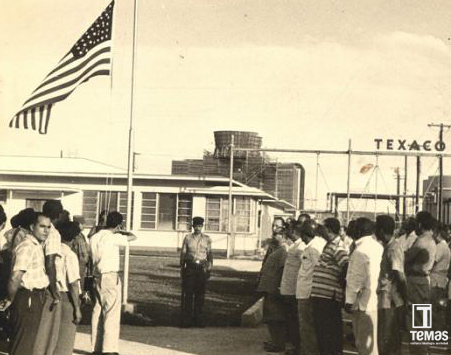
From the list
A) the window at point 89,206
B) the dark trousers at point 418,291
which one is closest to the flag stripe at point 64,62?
the dark trousers at point 418,291

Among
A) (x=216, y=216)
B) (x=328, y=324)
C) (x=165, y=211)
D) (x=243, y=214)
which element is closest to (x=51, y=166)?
(x=165, y=211)

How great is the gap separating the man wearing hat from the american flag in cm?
299

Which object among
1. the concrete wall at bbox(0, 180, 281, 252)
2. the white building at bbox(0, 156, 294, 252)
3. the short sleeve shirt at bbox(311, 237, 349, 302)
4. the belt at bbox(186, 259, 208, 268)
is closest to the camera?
the short sleeve shirt at bbox(311, 237, 349, 302)

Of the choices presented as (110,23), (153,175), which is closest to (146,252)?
(153,175)

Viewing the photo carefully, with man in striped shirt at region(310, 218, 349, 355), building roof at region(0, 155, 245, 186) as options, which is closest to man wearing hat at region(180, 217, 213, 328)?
man in striped shirt at region(310, 218, 349, 355)

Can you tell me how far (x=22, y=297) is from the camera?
766 cm

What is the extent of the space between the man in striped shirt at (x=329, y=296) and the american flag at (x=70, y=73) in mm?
5966

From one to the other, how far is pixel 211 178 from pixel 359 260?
92.1ft

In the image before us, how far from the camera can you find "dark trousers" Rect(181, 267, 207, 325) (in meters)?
13.4

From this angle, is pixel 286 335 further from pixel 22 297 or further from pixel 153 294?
pixel 153 294

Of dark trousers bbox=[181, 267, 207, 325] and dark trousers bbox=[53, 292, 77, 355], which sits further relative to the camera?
dark trousers bbox=[181, 267, 207, 325]

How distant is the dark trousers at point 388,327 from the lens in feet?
28.4

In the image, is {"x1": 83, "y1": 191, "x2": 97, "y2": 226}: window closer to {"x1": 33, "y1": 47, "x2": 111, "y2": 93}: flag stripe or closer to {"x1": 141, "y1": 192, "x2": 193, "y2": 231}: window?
{"x1": 141, "y1": 192, "x2": 193, "y2": 231}: window

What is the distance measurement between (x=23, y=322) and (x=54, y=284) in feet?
1.69
